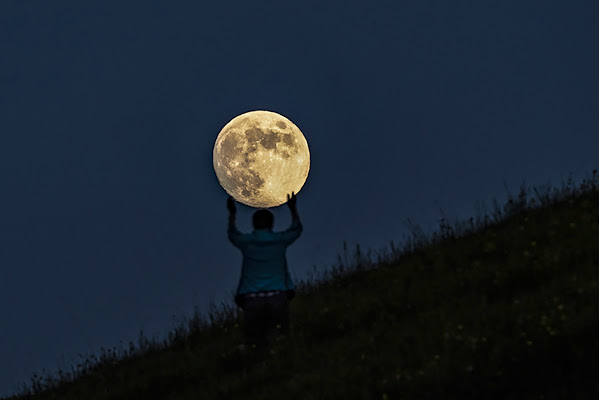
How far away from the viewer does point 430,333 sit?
8711 millimetres

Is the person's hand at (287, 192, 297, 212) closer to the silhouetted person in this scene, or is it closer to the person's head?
the silhouetted person

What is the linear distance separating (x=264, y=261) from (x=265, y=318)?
833 mm

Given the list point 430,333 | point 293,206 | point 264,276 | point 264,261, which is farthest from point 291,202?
point 430,333

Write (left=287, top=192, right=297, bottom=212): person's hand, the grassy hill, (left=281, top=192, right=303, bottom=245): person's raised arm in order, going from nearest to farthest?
the grassy hill
(left=281, top=192, right=303, bottom=245): person's raised arm
(left=287, top=192, right=297, bottom=212): person's hand

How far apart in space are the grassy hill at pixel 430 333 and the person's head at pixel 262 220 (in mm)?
1648

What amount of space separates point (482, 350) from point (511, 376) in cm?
61

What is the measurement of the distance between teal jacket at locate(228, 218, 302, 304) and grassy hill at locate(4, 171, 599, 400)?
90 centimetres

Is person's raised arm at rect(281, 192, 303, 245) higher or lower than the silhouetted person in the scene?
higher

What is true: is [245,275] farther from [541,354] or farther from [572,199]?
[572,199]

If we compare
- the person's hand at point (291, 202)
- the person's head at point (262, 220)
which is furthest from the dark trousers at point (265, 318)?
the person's hand at point (291, 202)

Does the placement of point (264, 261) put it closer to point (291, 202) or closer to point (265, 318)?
point (265, 318)

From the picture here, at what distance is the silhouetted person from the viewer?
31.3 feet

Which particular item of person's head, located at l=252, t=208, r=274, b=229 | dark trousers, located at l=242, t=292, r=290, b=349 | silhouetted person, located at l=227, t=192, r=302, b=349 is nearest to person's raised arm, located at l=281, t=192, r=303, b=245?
silhouetted person, located at l=227, t=192, r=302, b=349

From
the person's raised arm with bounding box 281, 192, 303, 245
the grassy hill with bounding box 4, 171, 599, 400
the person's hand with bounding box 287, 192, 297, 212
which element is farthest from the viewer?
the person's hand with bounding box 287, 192, 297, 212
